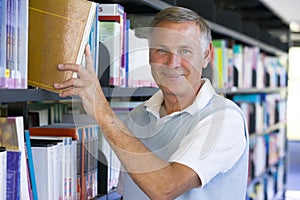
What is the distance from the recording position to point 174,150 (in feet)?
5.58

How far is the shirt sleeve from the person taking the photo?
5.10 ft

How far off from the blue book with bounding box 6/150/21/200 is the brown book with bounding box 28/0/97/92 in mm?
196

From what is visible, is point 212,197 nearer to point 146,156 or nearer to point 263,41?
point 146,156

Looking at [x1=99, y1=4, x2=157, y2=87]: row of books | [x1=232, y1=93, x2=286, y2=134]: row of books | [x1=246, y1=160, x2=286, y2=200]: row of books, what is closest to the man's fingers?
[x1=99, y1=4, x2=157, y2=87]: row of books

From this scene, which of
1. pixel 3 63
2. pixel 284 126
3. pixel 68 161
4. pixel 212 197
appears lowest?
pixel 284 126

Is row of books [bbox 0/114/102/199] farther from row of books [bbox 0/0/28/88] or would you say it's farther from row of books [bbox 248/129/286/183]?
row of books [bbox 248/129/286/183]

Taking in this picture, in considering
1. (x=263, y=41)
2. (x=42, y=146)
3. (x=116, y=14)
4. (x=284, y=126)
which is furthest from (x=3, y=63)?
(x=284, y=126)

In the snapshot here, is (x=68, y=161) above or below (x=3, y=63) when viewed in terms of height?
below

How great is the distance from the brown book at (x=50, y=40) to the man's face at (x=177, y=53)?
1.10ft

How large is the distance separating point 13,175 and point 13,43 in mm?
310

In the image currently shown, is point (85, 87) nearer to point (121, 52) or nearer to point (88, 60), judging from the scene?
point (88, 60)

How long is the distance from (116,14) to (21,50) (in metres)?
0.53

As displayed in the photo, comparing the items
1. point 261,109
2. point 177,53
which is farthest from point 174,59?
point 261,109

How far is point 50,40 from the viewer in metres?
1.42
